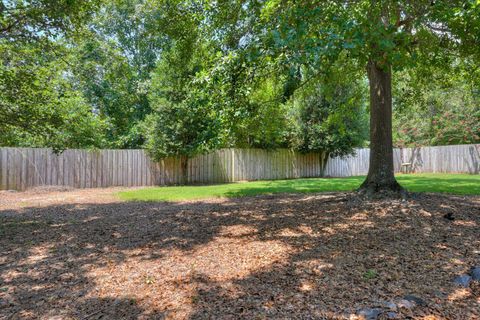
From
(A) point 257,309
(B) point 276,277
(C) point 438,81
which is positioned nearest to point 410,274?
(B) point 276,277

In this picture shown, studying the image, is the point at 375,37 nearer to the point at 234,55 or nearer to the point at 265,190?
the point at 234,55

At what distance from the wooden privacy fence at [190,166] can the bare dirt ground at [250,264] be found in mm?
6975

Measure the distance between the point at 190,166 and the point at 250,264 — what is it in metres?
12.4

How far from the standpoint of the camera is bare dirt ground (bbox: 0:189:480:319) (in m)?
2.72

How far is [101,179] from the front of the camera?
1393 centimetres

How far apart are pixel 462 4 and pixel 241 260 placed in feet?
14.4

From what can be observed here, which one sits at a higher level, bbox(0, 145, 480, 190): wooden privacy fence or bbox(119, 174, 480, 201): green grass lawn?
bbox(0, 145, 480, 190): wooden privacy fence

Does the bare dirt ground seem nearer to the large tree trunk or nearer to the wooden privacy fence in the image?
the large tree trunk

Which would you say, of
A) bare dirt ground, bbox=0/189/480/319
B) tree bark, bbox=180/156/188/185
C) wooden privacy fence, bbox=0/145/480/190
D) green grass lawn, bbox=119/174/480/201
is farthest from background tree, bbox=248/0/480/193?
wooden privacy fence, bbox=0/145/480/190

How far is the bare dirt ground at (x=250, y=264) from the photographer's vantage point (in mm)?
2721

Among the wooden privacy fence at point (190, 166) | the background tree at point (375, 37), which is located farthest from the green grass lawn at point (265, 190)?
the background tree at point (375, 37)

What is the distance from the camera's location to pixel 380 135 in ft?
22.1

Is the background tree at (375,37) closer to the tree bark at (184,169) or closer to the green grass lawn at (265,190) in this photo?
the green grass lawn at (265,190)

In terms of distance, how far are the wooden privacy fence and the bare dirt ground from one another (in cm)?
697
